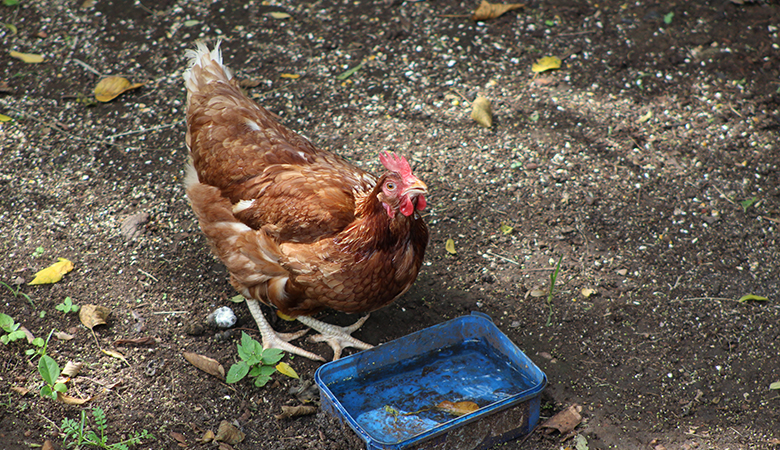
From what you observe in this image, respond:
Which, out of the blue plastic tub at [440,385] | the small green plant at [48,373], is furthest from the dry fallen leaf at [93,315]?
the blue plastic tub at [440,385]

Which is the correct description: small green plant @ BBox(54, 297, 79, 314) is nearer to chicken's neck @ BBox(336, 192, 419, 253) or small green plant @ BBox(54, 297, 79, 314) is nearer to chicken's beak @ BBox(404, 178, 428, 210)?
chicken's neck @ BBox(336, 192, 419, 253)

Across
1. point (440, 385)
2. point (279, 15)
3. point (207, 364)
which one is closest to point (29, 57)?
point (279, 15)

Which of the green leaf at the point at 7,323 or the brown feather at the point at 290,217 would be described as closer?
the brown feather at the point at 290,217

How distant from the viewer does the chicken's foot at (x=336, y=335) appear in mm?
3467

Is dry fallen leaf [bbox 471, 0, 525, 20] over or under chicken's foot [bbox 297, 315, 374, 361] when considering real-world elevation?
over

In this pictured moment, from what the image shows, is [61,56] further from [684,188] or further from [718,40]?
[718,40]

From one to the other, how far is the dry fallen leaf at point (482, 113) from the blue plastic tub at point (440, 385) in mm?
1947

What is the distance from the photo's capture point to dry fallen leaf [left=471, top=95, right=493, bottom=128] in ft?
15.5

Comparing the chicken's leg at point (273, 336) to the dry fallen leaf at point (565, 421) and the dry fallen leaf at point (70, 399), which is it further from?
the dry fallen leaf at point (565, 421)

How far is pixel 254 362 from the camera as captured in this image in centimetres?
313

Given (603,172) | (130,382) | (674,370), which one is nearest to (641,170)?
(603,172)

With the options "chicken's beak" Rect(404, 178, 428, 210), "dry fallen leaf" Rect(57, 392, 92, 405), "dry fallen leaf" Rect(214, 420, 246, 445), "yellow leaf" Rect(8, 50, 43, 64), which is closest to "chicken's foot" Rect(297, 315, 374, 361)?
"dry fallen leaf" Rect(214, 420, 246, 445)

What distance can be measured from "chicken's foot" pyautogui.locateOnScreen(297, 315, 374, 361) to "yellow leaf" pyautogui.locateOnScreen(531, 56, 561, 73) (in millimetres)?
2753

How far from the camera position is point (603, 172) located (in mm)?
4410
